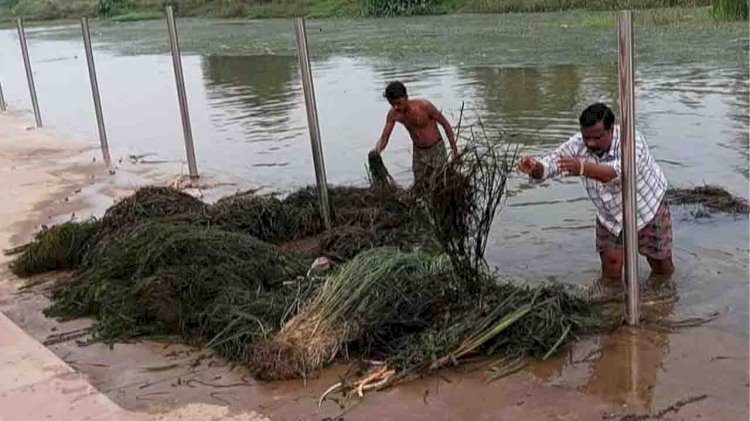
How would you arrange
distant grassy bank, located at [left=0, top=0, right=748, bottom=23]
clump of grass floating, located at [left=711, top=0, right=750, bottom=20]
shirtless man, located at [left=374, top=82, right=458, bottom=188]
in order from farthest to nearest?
distant grassy bank, located at [left=0, top=0, right=748, bottom=23] < clump of grass floating, located at [left=711, top=0, right=750, bottom=20] < shirtless man, located at [left=374, top=82, right=458, bottom=188]

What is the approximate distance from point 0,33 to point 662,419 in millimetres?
55876

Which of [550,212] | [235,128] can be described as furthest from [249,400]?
[235,128]

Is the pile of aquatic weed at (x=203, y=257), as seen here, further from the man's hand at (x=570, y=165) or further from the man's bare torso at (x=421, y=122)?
the man's hand at (x=570, y=165)

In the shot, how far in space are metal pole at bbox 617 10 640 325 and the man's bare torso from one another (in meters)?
3.29

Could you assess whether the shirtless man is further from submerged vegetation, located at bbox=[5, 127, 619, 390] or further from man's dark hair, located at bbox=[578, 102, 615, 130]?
man's dark hair, located at bbox=[578, 102, 615, 130]

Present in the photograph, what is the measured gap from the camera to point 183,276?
592 cm

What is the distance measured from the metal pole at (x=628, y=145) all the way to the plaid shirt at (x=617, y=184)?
553mm

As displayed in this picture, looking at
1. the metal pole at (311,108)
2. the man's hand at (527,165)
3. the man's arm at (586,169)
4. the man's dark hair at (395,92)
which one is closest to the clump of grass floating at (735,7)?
the man's dark hair at (395,92)

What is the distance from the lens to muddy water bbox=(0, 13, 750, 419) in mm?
4691

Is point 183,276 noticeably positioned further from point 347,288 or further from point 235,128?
point 235,128

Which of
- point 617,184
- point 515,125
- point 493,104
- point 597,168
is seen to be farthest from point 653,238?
point 493,104

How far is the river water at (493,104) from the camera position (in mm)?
7500

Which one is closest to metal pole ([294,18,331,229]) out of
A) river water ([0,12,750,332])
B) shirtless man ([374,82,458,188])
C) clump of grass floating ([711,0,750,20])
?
shirtless man ([374,82,458,188])

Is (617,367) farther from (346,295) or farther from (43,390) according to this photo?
(43,390)
